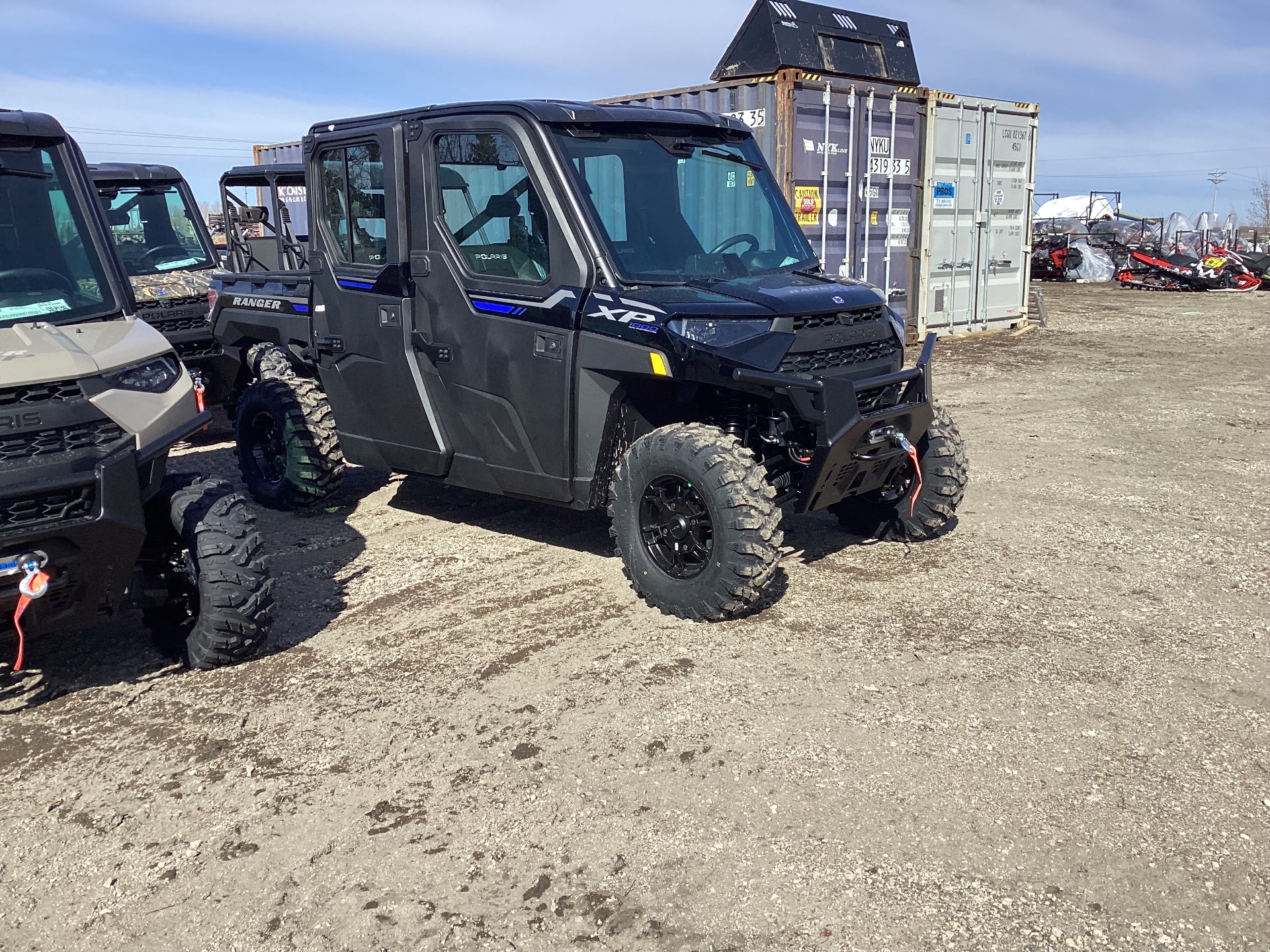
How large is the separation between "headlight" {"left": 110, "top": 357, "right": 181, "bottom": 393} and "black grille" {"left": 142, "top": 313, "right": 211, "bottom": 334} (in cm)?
500

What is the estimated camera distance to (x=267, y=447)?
24.0ft

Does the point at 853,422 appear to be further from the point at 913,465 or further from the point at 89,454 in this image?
the point at 89,454

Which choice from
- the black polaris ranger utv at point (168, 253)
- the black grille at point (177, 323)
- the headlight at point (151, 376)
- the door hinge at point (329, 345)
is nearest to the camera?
the headlight at point (151, 376)

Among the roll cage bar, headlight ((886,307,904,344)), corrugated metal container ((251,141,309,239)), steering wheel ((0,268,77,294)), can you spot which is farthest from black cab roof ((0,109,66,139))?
corrugated metal container ((251,141,309,239))

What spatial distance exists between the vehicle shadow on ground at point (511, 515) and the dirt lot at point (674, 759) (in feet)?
0.33

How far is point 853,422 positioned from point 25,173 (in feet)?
11.5

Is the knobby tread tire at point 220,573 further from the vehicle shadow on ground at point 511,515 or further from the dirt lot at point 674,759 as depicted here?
the vehicle shadow on ground at point 511,515

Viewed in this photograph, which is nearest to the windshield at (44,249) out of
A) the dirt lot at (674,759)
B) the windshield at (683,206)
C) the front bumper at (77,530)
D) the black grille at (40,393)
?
the black grille at (40,393)

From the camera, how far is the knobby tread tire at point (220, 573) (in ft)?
13.9

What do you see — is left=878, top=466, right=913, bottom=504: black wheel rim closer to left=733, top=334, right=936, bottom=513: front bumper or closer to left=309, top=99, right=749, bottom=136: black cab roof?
left=733, top=334, right=936, bottom=513: front bumper

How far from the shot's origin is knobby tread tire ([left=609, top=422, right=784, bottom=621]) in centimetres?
465

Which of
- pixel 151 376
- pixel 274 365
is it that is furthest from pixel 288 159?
pixel 151 376

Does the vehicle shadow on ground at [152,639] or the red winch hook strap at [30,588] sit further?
Result: the vehicle shadow on ground at [152,639]

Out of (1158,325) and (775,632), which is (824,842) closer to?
(775,632)
